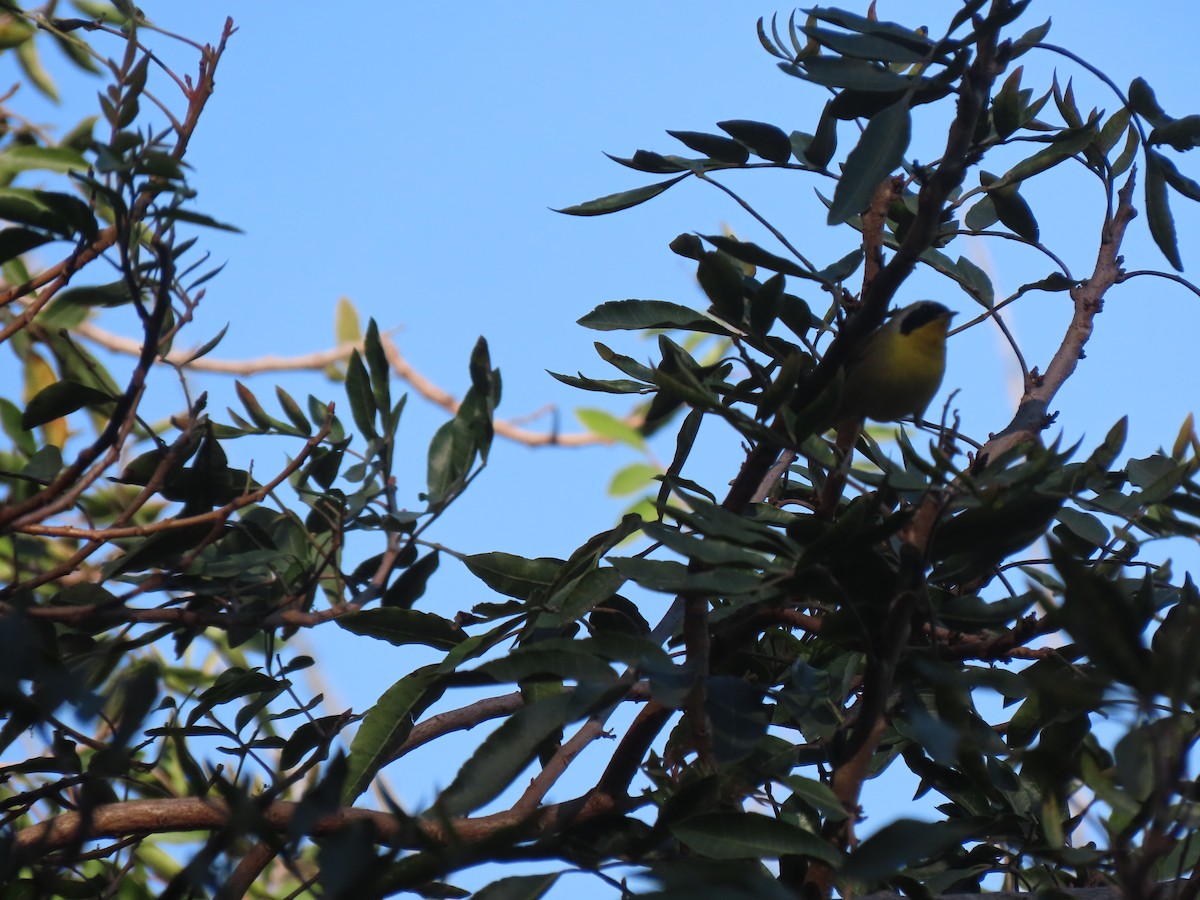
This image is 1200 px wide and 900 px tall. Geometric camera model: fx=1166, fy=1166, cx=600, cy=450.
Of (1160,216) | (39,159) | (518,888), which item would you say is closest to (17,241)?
(39,159)

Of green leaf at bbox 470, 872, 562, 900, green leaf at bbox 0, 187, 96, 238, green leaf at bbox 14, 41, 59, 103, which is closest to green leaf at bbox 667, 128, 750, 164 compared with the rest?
green leaf at bbox 0, 187, 96, 238

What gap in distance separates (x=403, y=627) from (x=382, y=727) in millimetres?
131

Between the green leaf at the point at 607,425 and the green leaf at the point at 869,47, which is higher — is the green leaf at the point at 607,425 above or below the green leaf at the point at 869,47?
above

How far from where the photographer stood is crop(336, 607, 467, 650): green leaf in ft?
4.64

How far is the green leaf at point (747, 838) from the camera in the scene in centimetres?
111

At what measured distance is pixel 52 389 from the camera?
160cm

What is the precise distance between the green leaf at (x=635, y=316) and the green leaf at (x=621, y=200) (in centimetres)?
13

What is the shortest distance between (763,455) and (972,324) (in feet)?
2.00

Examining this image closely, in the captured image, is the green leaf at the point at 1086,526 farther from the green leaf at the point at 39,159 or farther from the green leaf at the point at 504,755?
the green leaf at the point at 39,159

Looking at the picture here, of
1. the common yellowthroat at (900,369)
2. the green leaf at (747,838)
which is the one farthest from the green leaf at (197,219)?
the common yellowthroat at (900,369)

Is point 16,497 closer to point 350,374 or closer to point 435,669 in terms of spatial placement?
point 350,374

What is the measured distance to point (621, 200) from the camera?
1635 mm

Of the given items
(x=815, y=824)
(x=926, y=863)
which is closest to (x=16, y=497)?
(x=815, y=824)

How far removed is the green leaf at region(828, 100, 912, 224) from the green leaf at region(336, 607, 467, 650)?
67cm
